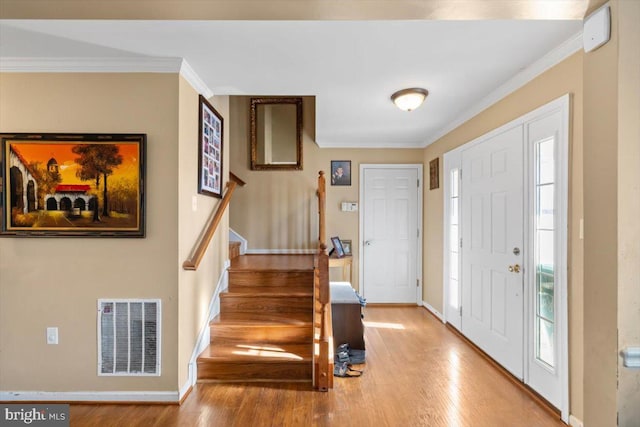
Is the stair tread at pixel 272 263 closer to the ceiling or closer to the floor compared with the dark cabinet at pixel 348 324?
closer to the ceiling

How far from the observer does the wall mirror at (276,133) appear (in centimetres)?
478

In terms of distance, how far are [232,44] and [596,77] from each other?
6.06 ft

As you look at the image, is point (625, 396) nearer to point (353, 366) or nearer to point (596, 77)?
point (596, 77)

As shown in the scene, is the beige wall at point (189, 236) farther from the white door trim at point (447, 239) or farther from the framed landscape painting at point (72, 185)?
the white door trim at point (447, 239)

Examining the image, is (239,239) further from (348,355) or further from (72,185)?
(72,185)

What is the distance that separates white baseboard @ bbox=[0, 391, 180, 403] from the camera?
2.32 metres

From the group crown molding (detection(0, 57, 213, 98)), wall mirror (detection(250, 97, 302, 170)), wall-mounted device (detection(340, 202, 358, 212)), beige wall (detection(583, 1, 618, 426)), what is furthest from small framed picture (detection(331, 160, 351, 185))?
beige wall (detection(583, 1, 618, 426))

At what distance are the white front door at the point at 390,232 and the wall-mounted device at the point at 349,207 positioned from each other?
4.1 inches

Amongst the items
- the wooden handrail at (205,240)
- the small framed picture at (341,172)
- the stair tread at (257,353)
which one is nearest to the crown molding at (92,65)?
the wooden handrail at (205,240)

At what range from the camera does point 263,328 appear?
2.87 m

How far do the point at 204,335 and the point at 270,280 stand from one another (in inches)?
31.5

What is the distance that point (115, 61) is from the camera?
7.59 feet

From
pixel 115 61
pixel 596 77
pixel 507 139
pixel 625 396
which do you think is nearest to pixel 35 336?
pixel 115 61

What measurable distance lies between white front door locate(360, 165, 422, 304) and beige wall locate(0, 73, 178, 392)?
9.91 ft
